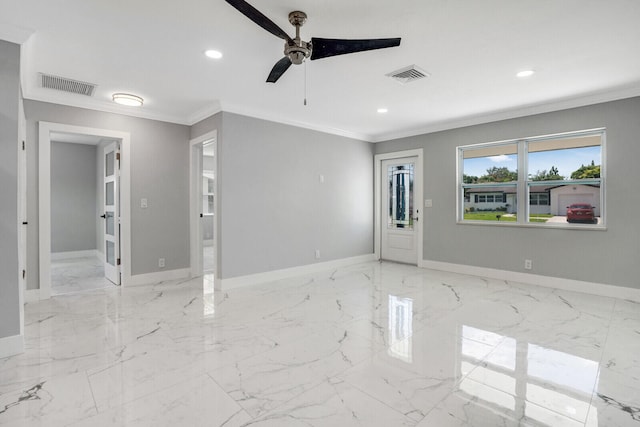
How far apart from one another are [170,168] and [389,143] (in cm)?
399

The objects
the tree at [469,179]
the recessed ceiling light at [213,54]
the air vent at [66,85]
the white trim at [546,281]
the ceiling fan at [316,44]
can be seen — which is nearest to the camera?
the ceiling fan at [316,44]

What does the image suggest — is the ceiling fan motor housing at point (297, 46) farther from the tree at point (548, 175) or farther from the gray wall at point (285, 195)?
the tree at point (548, 175)

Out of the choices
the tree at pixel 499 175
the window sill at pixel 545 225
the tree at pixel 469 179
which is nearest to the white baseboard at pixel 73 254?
the window sill at pixel 545 225

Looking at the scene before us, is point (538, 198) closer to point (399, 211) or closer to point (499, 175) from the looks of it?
point (499, 175)

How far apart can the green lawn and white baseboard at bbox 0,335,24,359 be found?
5648 mm

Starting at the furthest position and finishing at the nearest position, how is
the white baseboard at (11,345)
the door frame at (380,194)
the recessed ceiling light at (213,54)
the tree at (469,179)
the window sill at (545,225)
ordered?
the door frame at (380,194)
the tree at (469,179)
the window sill at (545,225)
the recessed ceiling light at (213,54)
the white baseboard at (11,345)

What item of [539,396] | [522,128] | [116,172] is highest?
[522,128]

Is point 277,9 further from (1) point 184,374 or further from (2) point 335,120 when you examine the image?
(2) point 335,120

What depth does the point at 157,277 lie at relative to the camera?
15.5 feet

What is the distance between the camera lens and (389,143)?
6.31m

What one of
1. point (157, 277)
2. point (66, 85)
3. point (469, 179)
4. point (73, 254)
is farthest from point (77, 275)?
point (469, 179)

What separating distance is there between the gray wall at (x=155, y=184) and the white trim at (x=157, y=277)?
0.19 ft

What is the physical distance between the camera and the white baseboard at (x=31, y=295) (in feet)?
12.4

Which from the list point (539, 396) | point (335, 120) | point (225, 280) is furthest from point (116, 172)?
point (539, 396)
